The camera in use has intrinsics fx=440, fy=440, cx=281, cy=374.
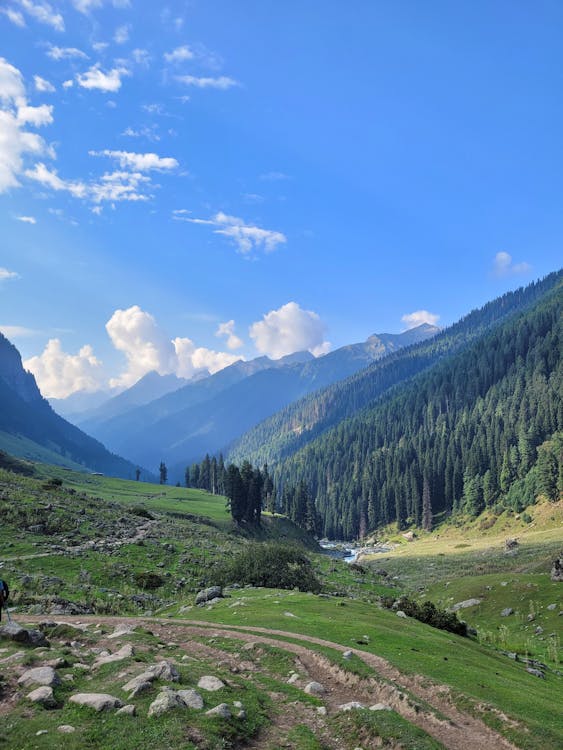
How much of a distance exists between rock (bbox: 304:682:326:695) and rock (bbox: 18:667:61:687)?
8.03 meters

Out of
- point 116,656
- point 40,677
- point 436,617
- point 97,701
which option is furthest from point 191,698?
point 436,617

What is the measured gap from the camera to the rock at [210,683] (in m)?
13.4

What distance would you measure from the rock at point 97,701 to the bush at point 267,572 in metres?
27.1

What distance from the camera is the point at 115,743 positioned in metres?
9.81

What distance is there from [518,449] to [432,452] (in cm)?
4335

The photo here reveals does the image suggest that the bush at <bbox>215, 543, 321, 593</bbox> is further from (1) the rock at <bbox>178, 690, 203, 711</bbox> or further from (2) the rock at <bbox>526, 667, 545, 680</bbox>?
(1) the rock at <bbox>178, 690, 203, 711</bbox>

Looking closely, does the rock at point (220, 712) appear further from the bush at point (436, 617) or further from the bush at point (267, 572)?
the bush at point (267, 572)

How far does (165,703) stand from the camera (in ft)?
37.4

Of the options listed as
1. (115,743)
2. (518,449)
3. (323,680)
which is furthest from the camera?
(518,449)

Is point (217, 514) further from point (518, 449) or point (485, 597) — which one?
point (518, 449)

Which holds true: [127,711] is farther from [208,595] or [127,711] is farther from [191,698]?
[208,595]

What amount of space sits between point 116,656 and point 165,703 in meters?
4.97

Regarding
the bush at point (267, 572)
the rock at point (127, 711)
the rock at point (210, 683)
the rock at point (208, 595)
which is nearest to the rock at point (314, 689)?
the rock at point (210, 683)

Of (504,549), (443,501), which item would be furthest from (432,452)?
(504,549)
